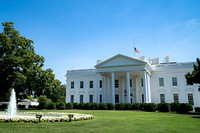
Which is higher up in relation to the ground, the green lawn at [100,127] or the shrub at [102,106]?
the green lawn at [100,127]

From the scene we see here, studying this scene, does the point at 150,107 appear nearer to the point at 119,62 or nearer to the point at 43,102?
the point at 119,62

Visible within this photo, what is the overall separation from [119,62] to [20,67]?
1724 cm

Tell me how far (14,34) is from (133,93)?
80.9ft

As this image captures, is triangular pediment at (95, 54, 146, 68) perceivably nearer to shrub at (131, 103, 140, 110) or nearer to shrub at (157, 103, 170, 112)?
shrub at (131, 103, 140, 110)

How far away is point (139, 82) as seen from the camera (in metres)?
38.8

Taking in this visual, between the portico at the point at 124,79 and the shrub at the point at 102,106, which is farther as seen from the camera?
the portico at the point at 124,79

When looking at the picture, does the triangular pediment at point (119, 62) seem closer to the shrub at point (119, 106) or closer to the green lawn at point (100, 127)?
the shrub at point (119, 106)

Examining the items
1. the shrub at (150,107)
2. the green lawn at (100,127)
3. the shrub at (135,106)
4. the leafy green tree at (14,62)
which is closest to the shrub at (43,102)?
the leafy green tree at (14,62)

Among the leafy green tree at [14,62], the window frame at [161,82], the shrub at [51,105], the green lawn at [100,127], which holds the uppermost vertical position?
the leafy green tree at [14,62]

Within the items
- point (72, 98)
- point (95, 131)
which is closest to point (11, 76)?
point (72, 98)

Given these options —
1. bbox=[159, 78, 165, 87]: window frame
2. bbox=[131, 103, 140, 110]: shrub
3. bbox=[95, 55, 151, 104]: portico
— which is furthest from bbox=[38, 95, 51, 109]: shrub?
bbox=[159, 78, 165, 87]: window frame

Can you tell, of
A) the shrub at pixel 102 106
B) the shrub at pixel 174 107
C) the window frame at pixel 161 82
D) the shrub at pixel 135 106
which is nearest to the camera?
the shrub at pixel 174 107

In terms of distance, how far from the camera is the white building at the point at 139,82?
33812mm

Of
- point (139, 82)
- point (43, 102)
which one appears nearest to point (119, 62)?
point (139, 82)
